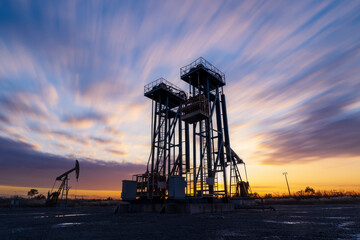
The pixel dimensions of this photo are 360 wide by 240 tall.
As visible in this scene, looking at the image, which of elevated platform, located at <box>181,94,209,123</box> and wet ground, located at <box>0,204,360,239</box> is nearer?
wet ground, located at <box>0,204,360,239</box>

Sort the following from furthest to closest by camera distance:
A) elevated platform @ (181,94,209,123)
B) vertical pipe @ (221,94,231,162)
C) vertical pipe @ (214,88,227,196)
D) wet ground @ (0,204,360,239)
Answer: vertical pipe @ (221,94,231,162) < vertical pipe @ (214,88,227,196) < elevated platform @ (181,94,209,123) < wet ground @ (0,204,360,239)

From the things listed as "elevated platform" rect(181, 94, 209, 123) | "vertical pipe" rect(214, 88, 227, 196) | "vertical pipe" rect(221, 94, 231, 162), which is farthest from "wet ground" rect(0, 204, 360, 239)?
"vertical pipe" rect(221, 94, 231, 162)

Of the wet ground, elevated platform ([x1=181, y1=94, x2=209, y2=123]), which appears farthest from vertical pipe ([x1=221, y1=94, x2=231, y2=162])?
the wet ground

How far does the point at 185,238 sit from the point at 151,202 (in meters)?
21.5

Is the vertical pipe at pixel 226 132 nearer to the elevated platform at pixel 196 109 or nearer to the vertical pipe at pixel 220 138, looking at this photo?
the vertical pipe at pixel 220 138

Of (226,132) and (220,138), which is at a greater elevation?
(226,132)

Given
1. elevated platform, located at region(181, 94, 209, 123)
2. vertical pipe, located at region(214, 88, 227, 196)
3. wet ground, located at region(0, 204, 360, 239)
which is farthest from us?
vertical pipe, located at region(214, 88, 227, 196)

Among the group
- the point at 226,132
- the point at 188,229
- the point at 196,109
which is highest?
the point at 196,109

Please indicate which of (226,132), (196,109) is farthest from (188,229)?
(226,132)

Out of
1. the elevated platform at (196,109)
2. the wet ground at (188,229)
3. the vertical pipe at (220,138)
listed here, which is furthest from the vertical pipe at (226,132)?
the wet ground at (188,229)

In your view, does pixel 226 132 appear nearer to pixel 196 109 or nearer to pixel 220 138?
pixel 220 138

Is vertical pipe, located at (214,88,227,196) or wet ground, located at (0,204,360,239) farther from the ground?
vertical pipe, located at (214,88,227,196)

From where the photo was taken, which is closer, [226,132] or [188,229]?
[188,229]

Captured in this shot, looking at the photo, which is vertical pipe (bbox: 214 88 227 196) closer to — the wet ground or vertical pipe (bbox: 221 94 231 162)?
vertical pipe (bbox: 221 94 231 162)
